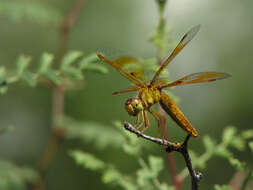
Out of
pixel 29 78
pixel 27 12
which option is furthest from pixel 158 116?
→ pixel 27 12

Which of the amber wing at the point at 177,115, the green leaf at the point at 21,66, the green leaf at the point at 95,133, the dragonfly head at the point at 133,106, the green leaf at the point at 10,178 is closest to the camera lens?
the amber wing at the point at 177,115

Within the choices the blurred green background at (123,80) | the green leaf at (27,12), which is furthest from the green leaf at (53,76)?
the blurred green background at (123,80)

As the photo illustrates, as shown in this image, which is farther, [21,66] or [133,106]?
[21,66]

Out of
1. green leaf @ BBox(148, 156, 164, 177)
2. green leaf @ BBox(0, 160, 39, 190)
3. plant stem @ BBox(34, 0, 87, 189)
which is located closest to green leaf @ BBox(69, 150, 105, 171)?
green leaf @ BBox(148, 156, 164, 177)

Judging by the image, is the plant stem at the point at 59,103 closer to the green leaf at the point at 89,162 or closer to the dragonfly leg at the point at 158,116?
the green leaf at the point at 89,162

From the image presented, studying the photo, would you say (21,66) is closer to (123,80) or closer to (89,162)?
(89,162)

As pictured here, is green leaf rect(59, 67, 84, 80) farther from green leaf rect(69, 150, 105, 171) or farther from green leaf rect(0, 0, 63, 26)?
green leaf rect(0, 0, 63, 26)
